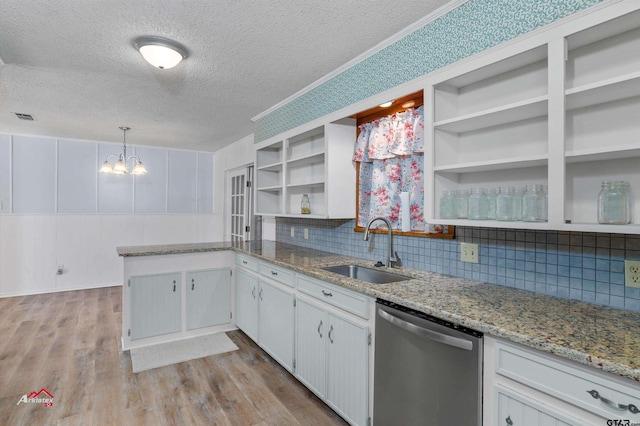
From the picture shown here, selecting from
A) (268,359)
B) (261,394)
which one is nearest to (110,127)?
(268,359)

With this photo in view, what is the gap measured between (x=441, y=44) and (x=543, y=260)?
130cm

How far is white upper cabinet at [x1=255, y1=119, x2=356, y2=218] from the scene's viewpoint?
293cm

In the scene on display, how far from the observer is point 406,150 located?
8.14 feet

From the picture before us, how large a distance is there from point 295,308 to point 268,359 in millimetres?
827

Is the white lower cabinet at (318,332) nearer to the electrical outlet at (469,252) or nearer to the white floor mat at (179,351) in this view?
the white floor mat at (179,351)

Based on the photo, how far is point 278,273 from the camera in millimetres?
2865

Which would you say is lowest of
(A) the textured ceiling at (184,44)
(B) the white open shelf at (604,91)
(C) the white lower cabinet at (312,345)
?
(C) the white lower cabinet at (312,345)

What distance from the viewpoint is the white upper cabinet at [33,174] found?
5336 millimetres

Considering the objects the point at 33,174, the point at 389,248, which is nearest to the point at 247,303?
the point at 389,248

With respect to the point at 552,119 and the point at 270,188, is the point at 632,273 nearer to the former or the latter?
the point at 552,119

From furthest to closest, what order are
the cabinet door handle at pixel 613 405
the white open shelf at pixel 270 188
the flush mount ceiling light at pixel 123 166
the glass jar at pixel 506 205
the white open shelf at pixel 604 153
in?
the flush mount ceiling light at pixel 123 166 < the white open shelf at pixel 270 188 < the glass jar at pixel 506 205 < the white open shelf at pixel 604 153 < the cabinet door handle at pixel 613 405

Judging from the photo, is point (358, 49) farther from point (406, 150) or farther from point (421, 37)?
point (406, 150)

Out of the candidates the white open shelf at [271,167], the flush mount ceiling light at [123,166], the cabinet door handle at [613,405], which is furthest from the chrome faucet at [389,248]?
the flush mount ceiling light at [123,166]

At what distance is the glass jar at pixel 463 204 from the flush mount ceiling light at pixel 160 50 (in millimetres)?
2137
